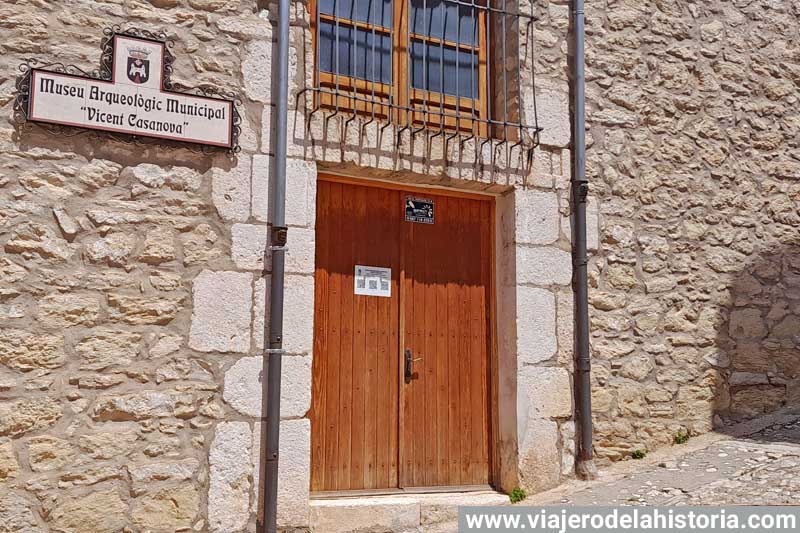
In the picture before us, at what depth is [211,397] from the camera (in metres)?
3.95

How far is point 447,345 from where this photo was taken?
4.80m

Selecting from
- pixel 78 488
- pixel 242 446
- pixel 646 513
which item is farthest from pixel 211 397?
pixel 646 513

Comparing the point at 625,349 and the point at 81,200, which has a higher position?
the point at 81,200

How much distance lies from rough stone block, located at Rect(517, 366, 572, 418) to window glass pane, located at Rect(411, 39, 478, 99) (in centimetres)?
175

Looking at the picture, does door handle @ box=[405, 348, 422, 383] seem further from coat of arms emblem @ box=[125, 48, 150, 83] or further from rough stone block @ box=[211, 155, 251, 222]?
coat of arms emblem @ box=[125, 48, 150, 83]

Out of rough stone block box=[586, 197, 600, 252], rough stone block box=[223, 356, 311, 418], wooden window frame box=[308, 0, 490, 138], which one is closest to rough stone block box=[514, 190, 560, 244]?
rough stone block box=[586, 197, 600, 252]

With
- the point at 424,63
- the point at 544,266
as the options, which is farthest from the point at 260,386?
the point at 424,63

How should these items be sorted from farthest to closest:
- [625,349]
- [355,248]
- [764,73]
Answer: [764,73]
[625,349]
[355,248]

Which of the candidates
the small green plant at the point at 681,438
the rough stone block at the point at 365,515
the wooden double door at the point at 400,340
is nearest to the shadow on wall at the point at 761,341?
the small green plant at the point at 681,438

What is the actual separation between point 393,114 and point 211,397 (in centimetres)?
198

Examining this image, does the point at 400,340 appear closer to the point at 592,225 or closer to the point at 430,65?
the point at 592,225

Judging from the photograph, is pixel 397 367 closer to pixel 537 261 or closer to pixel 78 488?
pixel 537 261

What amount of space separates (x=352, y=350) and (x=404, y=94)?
156cm

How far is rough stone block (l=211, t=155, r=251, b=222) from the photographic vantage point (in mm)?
4086
